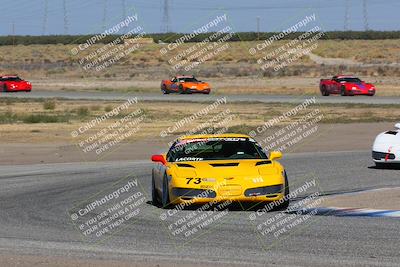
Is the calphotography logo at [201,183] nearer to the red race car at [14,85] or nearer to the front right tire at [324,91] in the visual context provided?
the front right tire at [324,91]

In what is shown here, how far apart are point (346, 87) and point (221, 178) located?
46401 mm

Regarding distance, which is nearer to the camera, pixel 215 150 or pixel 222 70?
pixel 215 150

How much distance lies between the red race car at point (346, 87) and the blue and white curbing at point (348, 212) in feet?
149

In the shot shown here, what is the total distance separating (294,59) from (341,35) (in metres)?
54.9

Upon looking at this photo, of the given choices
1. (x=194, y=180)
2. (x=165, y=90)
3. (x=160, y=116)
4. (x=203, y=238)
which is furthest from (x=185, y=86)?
(x=203, y=238)

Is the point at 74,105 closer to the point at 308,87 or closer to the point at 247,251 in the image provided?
the point at 308,87

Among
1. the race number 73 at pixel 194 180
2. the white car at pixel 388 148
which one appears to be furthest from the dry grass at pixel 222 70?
the race number 73 at pixel 194 180

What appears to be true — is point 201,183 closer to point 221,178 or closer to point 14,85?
point 221,178

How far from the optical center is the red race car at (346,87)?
60.9 meters

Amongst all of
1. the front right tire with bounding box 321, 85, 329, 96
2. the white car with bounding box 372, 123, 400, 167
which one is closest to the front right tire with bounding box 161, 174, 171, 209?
the white car with bounding box 372, 123, 400, 167

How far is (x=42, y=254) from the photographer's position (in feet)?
38.8

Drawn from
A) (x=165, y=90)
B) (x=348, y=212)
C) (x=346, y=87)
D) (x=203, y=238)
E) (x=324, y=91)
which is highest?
(x=203, y=238)

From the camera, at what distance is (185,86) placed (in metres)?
68.2

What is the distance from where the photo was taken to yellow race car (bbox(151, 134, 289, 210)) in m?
15.8
